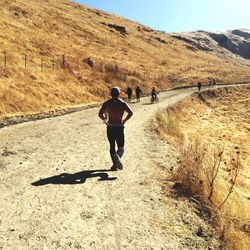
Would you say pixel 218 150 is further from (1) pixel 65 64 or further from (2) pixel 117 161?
(1) pixel 65 64

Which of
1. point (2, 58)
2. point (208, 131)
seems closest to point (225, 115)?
point (208, 131)

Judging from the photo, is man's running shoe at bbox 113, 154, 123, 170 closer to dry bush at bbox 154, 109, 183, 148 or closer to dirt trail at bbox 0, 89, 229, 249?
dirt trail at bbox 0, 89, 229, 249

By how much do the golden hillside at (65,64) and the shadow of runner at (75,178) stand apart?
13.6m

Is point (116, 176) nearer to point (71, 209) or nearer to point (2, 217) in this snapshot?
point (71, 209)

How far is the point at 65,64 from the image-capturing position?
Result: 43094mm

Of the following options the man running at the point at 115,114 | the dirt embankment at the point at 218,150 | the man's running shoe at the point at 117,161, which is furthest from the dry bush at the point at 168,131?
the man running at the point at 115,114

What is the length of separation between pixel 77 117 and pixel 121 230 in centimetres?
1743

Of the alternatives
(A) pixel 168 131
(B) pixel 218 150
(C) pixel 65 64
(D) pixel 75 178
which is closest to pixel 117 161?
(D) pixel 75 178

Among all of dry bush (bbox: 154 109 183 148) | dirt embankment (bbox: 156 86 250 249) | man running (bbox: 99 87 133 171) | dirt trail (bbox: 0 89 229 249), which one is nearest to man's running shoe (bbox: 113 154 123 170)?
man running (bbox: 99 87 133 171)

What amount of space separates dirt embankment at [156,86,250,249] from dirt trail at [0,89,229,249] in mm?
940

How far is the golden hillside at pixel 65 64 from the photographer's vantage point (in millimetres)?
30719

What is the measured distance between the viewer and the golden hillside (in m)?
30.7

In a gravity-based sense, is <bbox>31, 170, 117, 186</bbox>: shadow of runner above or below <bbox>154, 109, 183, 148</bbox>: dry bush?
above

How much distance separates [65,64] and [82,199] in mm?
35833
